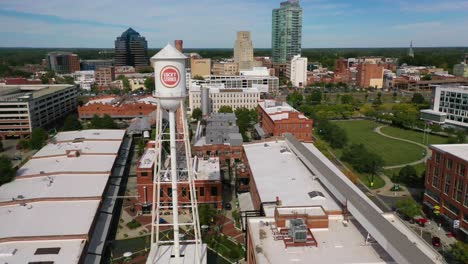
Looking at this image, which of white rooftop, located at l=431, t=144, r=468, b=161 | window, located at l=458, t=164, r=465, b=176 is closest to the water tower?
window, located at l=458, t=164, r=465, b=176

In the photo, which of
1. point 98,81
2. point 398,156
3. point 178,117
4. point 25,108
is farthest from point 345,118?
point 98,81

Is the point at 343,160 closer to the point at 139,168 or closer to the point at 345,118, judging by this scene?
the point at 139,168

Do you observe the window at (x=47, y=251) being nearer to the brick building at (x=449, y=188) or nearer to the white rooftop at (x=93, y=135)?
the white rooftop at (x=93, y=135)

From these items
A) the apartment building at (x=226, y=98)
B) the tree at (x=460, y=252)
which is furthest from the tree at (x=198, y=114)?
the tree at (x=460, y=252)

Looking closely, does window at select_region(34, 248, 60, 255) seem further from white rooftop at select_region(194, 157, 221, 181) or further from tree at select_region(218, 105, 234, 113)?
tree at select_region(218, 105, 234, 113)

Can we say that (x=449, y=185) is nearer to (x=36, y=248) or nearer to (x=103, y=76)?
(x=36, y=248)
